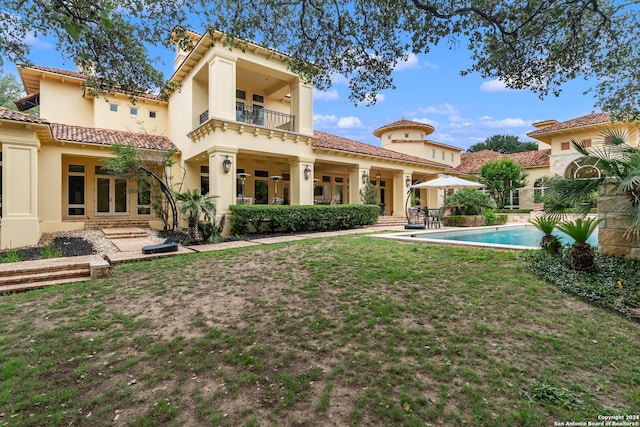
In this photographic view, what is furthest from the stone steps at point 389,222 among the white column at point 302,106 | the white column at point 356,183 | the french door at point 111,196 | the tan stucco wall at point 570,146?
the tan stucco wall at point 570,146

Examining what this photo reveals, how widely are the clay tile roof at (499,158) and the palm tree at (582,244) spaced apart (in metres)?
22.7

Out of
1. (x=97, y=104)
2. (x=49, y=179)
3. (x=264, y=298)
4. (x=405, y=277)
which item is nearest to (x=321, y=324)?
(x=264, y=298)

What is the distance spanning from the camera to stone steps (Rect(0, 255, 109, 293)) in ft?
20.4

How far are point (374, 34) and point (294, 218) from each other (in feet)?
26.6

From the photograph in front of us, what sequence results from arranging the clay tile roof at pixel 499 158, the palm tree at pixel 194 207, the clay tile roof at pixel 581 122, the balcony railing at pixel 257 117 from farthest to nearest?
the clay tile roof at pixel 499 158
the clay tile roof at pixel 581 122
the balcony railing at pixel 257 117
the palm tree at pixel 194 207

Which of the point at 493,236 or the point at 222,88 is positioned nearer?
the point at 222,88

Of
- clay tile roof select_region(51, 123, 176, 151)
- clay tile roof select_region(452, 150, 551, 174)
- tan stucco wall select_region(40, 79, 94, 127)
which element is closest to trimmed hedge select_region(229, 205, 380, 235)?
clay tile roof select_region(51, 123, 176, 151)

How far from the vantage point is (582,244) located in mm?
6133

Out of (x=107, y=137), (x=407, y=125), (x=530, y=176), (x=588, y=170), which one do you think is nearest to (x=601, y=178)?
(x=588, y=170)

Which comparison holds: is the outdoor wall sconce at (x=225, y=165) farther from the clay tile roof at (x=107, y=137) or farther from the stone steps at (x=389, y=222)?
the stone steps at (x=389, y=222)

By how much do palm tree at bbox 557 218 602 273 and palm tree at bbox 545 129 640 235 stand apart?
365 millimetres

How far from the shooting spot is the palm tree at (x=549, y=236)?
7066mm

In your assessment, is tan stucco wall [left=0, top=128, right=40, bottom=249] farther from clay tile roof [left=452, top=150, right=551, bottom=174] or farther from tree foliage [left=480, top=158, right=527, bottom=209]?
clay tile roof [left=452, top=150, right=551, bottom=174]

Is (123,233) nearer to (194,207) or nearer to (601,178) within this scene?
(194,207)
